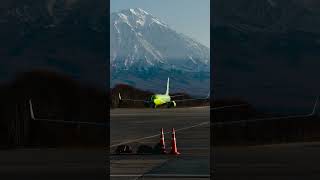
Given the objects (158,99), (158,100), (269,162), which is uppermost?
(158,99)

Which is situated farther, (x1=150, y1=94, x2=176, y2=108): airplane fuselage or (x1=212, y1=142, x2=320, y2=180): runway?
(x1=150, y1=94, x2=176, y2=108): airplane fuselage

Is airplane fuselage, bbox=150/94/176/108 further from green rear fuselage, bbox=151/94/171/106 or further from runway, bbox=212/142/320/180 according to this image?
runway, bbox=212/142/320/180

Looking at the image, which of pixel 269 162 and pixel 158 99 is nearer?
pixel 269 162

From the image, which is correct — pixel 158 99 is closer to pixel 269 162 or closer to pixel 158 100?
pixel 158 100

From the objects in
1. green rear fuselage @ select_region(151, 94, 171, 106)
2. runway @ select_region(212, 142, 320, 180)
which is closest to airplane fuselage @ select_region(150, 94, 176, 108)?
green rear fuselage @ select_region(151, 94, 171, 106)

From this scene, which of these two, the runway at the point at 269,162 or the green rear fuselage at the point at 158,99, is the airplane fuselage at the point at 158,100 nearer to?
the green rear fuselage at the point at 158,99

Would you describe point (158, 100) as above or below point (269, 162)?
above

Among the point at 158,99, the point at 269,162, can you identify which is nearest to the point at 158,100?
the point at 158,99

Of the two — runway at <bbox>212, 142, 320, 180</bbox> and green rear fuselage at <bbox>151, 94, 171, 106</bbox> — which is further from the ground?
green rear fuselage at <bbox>151, 94, 171, 106</bbox>

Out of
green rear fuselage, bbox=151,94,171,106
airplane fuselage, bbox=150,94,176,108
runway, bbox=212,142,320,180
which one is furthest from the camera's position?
airplane fuselage, bbox=150,94,176,108

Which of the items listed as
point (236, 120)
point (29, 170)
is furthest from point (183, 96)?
point (29, 170)

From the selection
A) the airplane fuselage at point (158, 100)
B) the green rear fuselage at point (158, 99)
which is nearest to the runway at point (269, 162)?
the green rear fuselage at point (158, 99)

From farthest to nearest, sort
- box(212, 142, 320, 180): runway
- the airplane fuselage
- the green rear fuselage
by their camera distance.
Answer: the airplane fuselage, the green rear fuselage, box(212, 142, 320, 180): runway

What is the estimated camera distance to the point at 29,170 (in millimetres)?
14508
